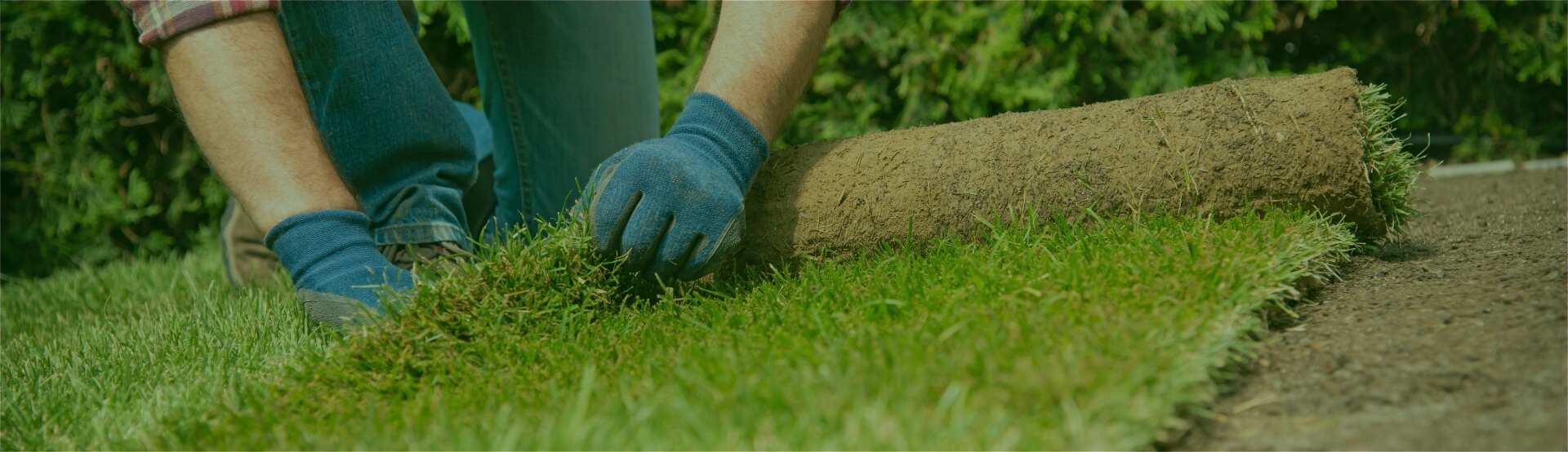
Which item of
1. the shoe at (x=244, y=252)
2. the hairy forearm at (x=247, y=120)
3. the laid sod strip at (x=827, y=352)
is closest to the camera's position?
the laid sod strip at (x=827, y=352)

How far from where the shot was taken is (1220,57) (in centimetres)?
388

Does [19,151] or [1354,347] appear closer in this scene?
[1354,347]

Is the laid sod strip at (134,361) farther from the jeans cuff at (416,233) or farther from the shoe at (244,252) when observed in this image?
the jeans cuff at (416,233)

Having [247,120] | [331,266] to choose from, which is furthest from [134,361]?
[247,120]

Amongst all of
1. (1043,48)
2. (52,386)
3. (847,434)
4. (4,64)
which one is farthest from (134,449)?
(4,64)

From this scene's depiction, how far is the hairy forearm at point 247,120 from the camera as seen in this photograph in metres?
1.91

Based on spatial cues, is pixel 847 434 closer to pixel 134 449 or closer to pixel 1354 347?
pixel 1354 347

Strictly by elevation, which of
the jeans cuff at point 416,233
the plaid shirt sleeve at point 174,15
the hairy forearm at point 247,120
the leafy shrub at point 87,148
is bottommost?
the leafy shrub at point 87,148

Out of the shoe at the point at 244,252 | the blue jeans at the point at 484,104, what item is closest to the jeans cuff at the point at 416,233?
the blue jeans at the point at 484,104

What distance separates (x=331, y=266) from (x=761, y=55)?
97cm

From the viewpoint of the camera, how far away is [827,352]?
4.55 feet

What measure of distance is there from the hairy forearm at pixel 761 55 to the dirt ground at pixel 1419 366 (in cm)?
107

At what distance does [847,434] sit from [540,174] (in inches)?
79.7

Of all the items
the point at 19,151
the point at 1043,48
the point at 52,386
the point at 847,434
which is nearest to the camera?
the point at 847,434
